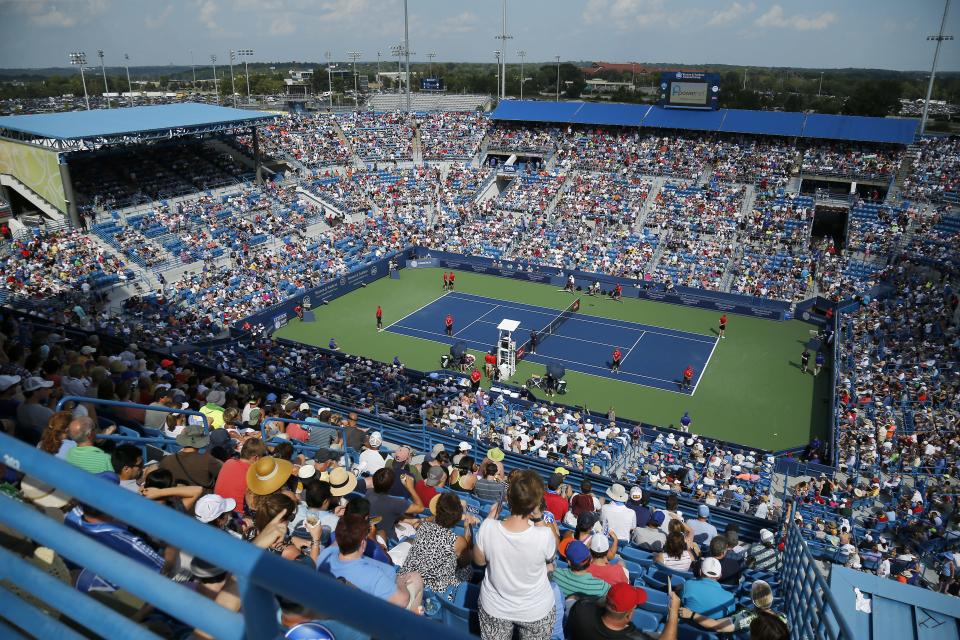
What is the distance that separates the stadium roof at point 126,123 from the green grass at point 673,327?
1399 cm

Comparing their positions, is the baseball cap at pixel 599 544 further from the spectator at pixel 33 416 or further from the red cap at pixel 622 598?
the spectator at pixel 33 416

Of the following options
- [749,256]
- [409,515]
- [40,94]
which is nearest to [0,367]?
[409,515]

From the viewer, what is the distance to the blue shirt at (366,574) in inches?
155

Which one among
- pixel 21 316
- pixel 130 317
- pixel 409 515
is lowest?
pixel 130 317

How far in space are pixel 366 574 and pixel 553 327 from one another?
31854 millimetres

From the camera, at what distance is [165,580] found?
158 centimetres

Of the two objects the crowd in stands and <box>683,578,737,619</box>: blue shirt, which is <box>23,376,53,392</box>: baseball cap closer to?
<box>683,578,737,619</box>: blue shirt

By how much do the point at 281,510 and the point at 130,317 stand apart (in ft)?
98.9

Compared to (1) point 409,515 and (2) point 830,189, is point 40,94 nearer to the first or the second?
(2) point 830,189

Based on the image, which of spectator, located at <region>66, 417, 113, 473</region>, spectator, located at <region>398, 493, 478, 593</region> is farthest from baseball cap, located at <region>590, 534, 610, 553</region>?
spectator, located at <region>66, 417, 113, 473</region>

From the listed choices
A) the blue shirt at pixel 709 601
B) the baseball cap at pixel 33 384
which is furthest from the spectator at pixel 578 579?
the baseball cap at pixel 33 384

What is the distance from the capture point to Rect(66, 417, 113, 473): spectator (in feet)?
19.7

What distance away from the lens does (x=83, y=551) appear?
67.2 inches

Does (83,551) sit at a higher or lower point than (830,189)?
higher
